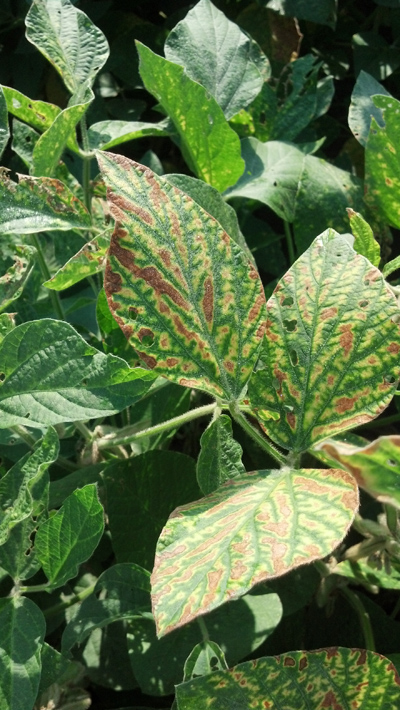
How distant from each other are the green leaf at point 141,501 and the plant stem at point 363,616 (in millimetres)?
222

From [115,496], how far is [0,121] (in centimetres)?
41

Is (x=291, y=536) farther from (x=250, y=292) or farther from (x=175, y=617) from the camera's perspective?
(x=250, y=292)

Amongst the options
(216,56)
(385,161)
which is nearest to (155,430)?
(385,161)

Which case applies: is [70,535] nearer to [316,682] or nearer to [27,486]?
[27,486]

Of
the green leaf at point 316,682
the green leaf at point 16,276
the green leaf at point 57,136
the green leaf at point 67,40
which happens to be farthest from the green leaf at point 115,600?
the green leaf at point 67,40

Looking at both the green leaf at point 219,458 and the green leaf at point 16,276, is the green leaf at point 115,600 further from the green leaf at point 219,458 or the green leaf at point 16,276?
the green leaf at point 16,276

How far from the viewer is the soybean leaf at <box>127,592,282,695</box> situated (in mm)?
839

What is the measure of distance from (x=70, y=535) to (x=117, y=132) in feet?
1.67

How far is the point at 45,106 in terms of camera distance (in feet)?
2.85

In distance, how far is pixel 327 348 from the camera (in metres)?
0.59

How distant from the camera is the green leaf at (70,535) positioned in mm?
667

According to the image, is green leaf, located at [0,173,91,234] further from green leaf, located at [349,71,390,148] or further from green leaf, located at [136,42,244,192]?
green leaf, located at [349,71,390,148]

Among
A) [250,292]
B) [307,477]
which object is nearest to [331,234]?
[250,292]

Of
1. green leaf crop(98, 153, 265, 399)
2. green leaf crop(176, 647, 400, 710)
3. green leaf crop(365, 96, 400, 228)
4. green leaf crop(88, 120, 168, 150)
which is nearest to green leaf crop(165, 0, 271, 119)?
green leaf crop(88, 120, 168, 150)
